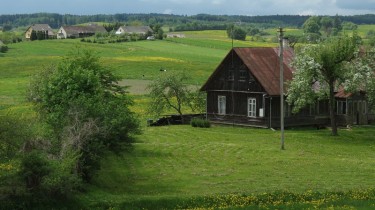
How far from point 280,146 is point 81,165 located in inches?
766

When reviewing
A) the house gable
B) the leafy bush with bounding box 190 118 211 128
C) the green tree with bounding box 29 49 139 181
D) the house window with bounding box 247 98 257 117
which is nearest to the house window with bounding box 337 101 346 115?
the house gable

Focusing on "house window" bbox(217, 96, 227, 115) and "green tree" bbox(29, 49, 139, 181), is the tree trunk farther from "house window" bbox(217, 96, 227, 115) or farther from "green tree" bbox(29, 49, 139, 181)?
"green tree" bbox(29, 49, 139, 181)

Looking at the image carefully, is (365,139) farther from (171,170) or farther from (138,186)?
(138,186)

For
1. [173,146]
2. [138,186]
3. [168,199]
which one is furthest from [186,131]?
[168,199]

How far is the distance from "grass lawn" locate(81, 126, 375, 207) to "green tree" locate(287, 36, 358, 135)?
133 inches

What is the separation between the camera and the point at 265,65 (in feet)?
193

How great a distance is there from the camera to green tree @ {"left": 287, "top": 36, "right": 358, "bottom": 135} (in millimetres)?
48938

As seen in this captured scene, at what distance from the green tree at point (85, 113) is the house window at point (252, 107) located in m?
16.2

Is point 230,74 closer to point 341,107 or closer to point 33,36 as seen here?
point 341,107

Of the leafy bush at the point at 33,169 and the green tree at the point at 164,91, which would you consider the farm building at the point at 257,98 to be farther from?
the leafy bush at the point at 33,169

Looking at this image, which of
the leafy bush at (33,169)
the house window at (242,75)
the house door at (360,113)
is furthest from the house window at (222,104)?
the leafy bush at (33,169)

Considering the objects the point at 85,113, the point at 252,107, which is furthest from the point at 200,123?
the point at 85,113

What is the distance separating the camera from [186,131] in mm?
53062

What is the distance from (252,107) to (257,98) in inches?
42.1
